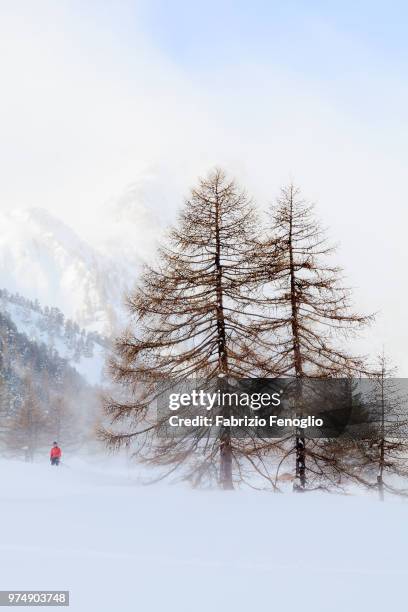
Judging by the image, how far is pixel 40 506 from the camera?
358 inches

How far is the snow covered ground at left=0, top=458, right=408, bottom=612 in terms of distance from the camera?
5.68m

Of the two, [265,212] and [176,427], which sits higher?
[265,212]

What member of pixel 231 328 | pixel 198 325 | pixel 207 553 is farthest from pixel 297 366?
pixel 207 553

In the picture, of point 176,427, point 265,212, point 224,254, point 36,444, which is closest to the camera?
point 176,427

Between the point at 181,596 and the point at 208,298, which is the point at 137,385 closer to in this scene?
the point at 208,298

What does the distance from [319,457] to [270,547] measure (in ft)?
29.9

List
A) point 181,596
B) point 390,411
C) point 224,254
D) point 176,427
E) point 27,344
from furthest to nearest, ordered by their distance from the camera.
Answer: point 27,344, point 390,411, point 224,254, point 176,427, point 181,596

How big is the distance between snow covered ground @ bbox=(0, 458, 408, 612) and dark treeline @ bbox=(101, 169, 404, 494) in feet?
17.6

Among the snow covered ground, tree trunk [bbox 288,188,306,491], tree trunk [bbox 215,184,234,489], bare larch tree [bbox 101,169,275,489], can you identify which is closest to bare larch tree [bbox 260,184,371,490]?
tree trunk [bbox 288,188,306,491]

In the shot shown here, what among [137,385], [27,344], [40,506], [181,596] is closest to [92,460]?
[137,385]

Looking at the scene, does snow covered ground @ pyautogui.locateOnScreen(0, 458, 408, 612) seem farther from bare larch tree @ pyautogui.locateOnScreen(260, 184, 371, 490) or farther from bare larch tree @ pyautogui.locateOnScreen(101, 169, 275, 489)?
bare larch tree @ pyautogui.locateOnScreen(260, 184, 371, 490)

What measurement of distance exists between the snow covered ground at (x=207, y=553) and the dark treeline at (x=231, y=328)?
211 inches

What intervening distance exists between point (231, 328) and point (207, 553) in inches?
365

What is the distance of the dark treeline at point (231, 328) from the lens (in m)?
15.2
